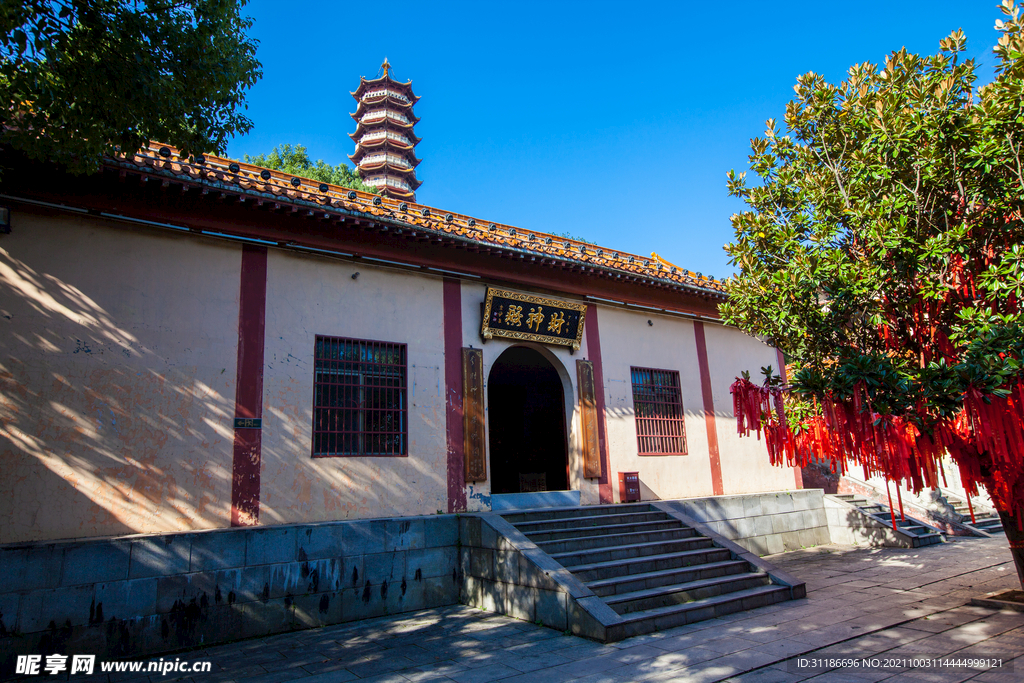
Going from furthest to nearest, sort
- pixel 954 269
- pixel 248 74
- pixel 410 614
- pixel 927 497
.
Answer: pixel 927 497, pixel 410 614, pixel 248 74, pixel 954 269

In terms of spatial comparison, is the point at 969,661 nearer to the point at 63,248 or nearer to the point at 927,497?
the point at 63,248

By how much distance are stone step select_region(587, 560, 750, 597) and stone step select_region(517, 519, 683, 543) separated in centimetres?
101

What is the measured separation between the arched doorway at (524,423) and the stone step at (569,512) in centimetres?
255

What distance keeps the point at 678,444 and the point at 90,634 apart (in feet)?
28.7

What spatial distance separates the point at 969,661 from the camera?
15.3ft

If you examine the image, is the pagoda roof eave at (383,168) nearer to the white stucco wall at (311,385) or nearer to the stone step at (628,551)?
the white stucco wall at (311,385)

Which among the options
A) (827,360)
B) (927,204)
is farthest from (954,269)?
(827,360)

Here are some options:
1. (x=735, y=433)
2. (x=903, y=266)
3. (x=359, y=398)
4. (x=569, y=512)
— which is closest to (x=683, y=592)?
(x=569, y=512)

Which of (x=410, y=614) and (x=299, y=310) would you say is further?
(x=299, y=310)

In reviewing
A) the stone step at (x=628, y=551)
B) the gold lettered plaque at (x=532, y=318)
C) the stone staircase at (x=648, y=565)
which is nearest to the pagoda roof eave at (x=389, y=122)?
the gold lettered plaque at (x=532, y=318)

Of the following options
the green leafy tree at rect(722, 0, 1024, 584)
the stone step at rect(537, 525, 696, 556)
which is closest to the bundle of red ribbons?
the green leafy tree at rect(722, 0, 1024, 584)

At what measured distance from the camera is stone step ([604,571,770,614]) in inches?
246

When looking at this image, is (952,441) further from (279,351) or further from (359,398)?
(279,351)

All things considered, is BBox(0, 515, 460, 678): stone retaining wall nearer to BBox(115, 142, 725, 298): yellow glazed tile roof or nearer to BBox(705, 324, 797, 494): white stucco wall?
BBox(115, 142, 725, 298): yellow glazed tile roof
